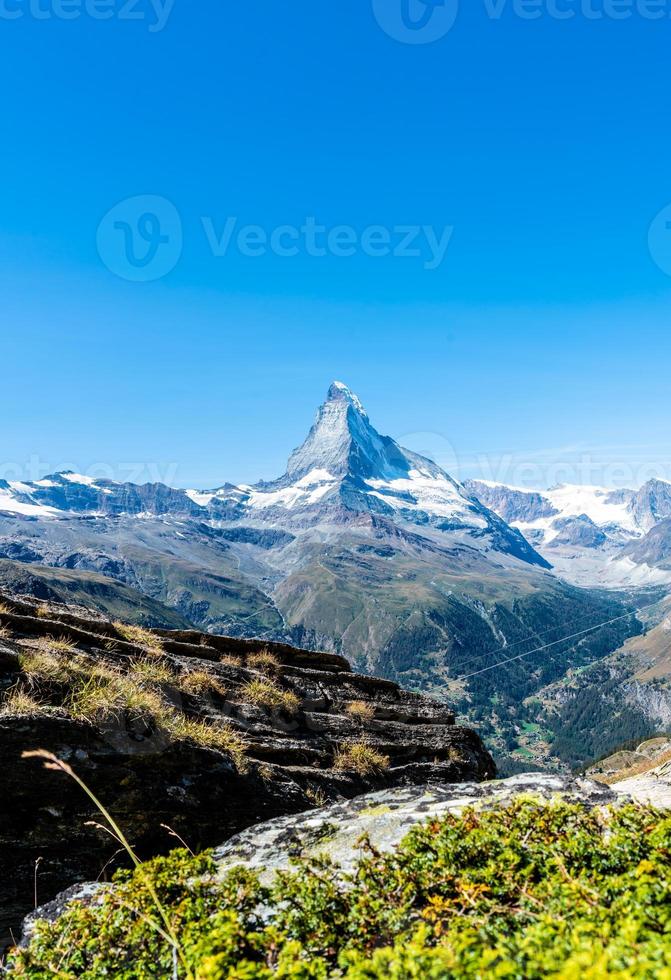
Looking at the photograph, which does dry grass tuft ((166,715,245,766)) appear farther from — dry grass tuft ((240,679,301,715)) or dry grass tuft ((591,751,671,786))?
dry grass tuft ((591,751,671,786))

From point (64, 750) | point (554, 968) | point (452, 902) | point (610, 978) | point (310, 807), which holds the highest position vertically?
point (610, 978)

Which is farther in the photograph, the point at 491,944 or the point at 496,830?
the point at 496,830

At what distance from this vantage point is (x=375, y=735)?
75.7 feet

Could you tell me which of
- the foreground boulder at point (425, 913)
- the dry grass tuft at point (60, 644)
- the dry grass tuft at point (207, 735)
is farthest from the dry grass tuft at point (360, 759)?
the foreground boulder at point (425, 913)

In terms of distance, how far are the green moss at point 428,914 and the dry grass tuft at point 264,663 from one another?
16031mm

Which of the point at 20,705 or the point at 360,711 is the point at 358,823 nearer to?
the point at 20,705

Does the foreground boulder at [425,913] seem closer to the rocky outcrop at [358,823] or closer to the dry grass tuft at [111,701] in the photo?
the rocky outcrop at [358,823]

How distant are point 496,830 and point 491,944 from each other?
3427 mm

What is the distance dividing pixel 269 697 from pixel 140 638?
5.90m

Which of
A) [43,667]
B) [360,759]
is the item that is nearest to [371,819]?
[43,667]

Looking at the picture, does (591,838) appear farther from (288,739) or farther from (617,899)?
(288,739)

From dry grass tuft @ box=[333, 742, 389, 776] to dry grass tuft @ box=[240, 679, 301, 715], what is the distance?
260cm

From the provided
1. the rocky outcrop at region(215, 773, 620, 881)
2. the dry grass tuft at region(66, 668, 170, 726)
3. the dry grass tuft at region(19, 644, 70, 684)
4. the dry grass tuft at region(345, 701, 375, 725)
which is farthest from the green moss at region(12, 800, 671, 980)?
the dry grass tuft at region(345, 701, 375, 725)

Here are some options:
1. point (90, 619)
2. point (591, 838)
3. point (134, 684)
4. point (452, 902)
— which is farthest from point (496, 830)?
point (90, 619)
